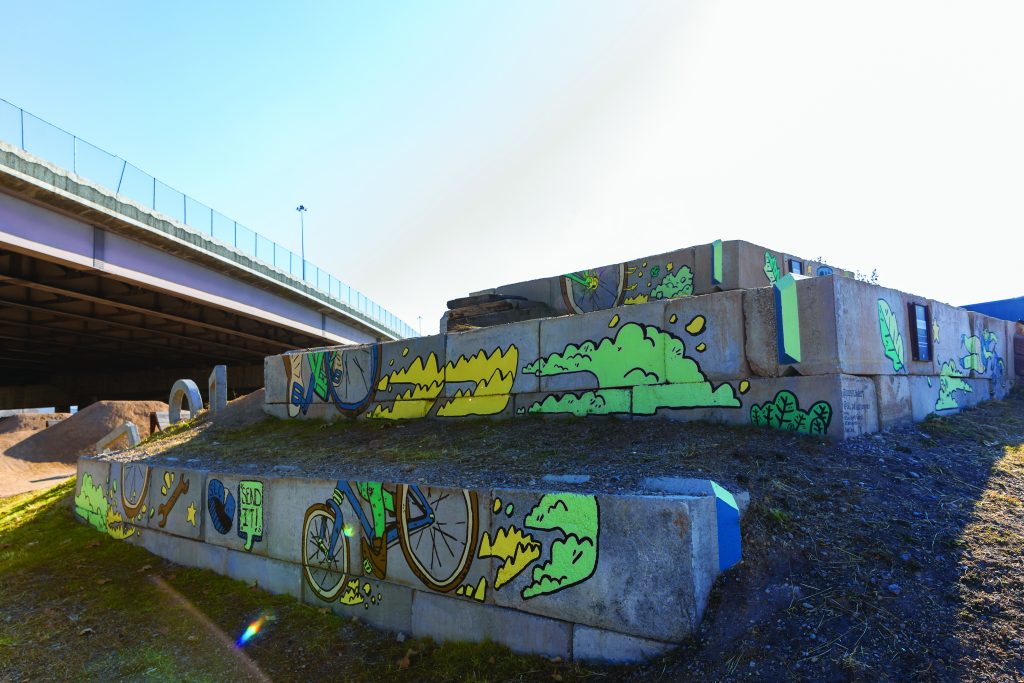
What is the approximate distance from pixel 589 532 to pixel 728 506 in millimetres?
987

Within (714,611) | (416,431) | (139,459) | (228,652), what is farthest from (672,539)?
(139,459)

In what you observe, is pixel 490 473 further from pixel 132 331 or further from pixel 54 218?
pixel 132 331

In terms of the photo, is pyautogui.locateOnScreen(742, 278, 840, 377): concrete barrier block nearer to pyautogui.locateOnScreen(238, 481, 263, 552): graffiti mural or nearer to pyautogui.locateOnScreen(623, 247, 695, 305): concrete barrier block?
pyautogui.locateOnScreen(623, 247, 695, 305): concrete barrier block

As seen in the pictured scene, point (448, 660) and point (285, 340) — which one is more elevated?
point (285, 340)

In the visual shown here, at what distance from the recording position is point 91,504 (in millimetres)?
11422

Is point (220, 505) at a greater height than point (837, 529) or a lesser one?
lesser

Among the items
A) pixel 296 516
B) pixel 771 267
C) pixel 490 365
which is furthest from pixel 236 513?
pixel 771 267

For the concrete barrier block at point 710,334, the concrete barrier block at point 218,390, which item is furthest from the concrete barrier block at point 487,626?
the concrete barrier block at point 218,390

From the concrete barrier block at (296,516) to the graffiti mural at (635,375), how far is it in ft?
10.5

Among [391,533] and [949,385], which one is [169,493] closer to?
[391,533]

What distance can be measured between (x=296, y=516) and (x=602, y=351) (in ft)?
13.5

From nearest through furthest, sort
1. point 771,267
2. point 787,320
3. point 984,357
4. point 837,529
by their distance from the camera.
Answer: point 837,529
point 787,320
point 984,357
point 771,267

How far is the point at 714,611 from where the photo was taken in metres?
3.92

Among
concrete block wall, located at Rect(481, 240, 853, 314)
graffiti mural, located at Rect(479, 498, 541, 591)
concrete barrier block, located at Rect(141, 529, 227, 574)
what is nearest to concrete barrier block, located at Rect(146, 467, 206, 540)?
concrete barrier block, located at Rect(141, 529, 227, 574)
